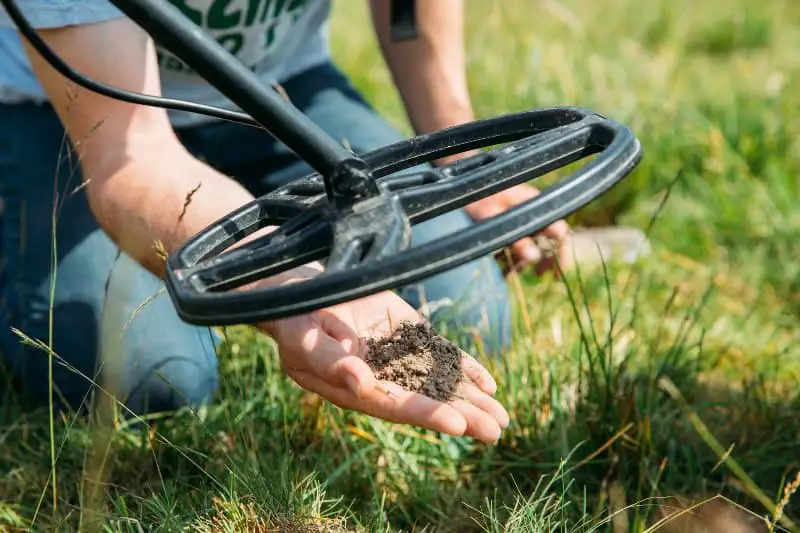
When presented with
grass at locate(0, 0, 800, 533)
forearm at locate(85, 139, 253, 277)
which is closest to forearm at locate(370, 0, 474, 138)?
grass at locate(0, 0, 800, 533)

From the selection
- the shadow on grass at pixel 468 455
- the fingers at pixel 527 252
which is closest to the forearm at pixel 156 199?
the shadow on grass at pixel 468 455

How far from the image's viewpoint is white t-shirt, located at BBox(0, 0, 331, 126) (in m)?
1.99

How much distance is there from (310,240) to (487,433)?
336 millimetres

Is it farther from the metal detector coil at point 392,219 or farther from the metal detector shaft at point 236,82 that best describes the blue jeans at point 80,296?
the metal detector shaft at point 236,82

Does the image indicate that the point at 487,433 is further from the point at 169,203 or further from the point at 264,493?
the point at 169,203

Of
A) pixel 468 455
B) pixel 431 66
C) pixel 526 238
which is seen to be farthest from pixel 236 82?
pixel 431 66

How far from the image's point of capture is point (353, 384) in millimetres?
1242

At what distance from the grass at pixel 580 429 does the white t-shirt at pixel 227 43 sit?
520mm

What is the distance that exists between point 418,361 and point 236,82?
46 cm

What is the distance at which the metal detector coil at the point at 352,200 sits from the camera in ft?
3.28

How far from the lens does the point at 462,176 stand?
112 centimetres

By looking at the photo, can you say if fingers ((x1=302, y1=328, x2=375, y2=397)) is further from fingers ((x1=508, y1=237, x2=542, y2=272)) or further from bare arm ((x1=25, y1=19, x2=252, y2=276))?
fingers ((x1=508, y1=237, x2=542, y2=272))

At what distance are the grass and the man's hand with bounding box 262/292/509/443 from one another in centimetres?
16

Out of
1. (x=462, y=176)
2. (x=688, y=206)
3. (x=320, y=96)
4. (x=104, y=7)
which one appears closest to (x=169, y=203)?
(x=104, y=7)
